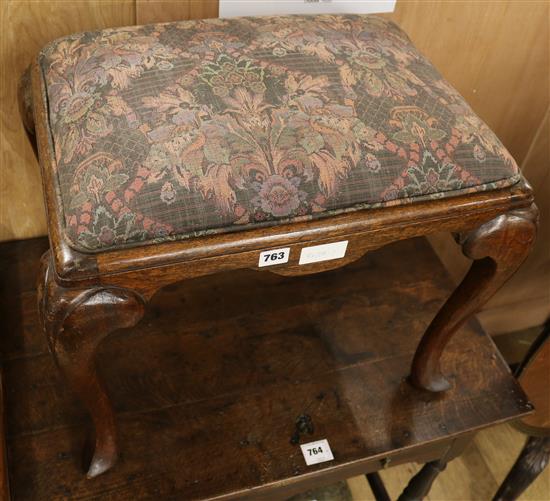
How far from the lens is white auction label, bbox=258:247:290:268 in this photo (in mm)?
695

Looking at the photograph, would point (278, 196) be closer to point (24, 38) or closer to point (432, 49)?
point (24, 38)

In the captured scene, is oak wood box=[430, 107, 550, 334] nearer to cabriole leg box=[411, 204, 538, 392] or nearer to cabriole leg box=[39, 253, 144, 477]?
cabriole leg box=[411, 204, 538, 392]

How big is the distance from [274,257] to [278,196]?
0.22ft

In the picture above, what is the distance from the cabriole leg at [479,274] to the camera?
Result: 768mm

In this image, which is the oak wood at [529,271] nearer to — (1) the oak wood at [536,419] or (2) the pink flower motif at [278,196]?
(1) the oak wood at [536,419]

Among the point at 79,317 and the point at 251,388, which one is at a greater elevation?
the point at 79,317

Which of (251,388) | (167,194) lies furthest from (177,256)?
(251,388)

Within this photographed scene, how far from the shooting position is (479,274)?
838 millimetres

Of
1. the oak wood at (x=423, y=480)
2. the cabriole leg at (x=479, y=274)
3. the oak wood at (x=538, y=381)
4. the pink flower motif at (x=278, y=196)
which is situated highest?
the pink flower motif at (x=278, y=196)

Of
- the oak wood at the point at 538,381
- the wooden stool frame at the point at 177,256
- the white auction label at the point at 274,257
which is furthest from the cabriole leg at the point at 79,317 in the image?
the oak wood at the point at 538,381

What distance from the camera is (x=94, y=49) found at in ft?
2.53

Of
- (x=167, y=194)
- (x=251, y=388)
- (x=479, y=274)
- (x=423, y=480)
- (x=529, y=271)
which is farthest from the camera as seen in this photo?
(x=529, y=271)

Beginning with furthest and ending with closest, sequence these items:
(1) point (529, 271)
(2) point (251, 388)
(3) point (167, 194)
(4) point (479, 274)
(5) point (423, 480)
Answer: (1) point (529, 271) < (5) point (423, 480) < (2) point (251, 388) < (4) point (479, 274) < (3) point (167, 194)

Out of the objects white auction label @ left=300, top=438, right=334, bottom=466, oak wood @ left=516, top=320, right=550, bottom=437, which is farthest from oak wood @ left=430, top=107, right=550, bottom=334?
white auction label @ left=300, top=438, right=334, bottom=466
